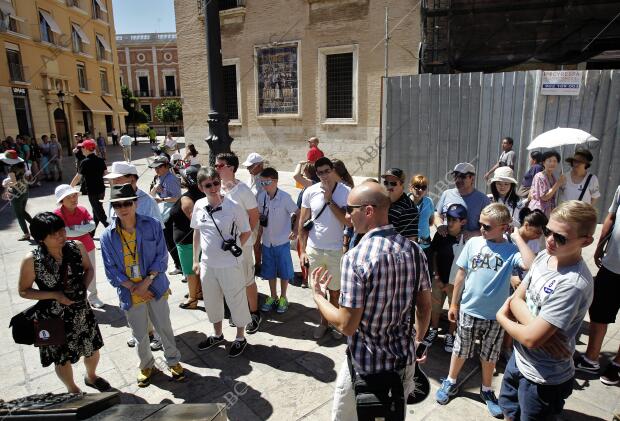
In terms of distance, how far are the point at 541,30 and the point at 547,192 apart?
8.72 metres

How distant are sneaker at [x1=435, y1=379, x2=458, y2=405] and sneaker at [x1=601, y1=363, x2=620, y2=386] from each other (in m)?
1.37

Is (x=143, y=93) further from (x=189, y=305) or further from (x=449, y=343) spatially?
(x=449, y=343)

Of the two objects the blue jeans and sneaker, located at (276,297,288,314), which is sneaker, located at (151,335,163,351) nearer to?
sneaker, located at (276,297,288,314)

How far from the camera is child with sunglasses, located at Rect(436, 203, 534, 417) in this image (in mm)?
3016

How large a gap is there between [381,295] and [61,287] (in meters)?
2.64

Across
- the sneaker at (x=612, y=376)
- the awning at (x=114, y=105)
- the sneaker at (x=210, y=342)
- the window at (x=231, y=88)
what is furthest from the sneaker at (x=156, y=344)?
the awning at (x=114, y=105)

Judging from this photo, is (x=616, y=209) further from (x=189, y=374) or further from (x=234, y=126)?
(x=234, y=126)

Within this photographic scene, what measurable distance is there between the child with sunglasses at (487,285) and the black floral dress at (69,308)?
10.1 feet

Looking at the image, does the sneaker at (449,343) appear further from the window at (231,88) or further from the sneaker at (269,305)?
the window at (231,88)

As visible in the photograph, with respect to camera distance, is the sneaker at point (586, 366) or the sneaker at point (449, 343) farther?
the sneaker at point (449, 343)

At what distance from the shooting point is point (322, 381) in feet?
11.8

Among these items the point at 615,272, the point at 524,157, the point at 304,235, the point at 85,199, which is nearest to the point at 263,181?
the point at 304,235

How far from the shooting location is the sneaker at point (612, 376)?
11.2ft

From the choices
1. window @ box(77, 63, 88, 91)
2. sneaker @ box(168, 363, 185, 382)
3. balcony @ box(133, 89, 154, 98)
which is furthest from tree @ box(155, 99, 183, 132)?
sneaker @ box(168, 363, 185, 382)
